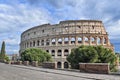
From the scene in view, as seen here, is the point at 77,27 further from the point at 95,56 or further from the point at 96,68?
the point at 96,68

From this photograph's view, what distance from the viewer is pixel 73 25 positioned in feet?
276

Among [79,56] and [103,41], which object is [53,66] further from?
[103,41]

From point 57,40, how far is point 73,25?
8.76m

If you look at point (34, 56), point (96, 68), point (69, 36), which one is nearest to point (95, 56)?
point (96, 68)

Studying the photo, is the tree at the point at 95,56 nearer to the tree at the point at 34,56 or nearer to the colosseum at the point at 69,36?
the tree at the point at 34,56

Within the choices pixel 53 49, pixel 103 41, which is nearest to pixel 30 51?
pixel 53 49

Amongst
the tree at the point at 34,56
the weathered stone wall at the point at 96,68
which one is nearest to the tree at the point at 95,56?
the weathered stone wall at the point at 96,68

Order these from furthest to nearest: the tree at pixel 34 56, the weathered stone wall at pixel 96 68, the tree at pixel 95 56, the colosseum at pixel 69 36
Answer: the colosseum at pixel 69 36, the tree at pixel 34 56, the tree at pixel 95 56, the weathered stone wall at pixel 96 68

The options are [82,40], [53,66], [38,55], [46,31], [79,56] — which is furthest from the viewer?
[46,31]

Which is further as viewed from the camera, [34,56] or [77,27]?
[77,27]

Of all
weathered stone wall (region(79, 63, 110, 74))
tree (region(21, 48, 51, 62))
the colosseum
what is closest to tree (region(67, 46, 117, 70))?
weathered stone wall (region(79, 63, 110, 74))

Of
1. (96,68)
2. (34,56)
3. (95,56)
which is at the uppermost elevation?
(34,56)


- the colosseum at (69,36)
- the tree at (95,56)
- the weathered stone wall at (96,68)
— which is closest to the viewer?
the weathered stone wall at (96,68)

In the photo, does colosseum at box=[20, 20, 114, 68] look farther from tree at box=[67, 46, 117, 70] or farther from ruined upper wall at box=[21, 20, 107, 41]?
tree at box=[67, 46, 117, 70]
